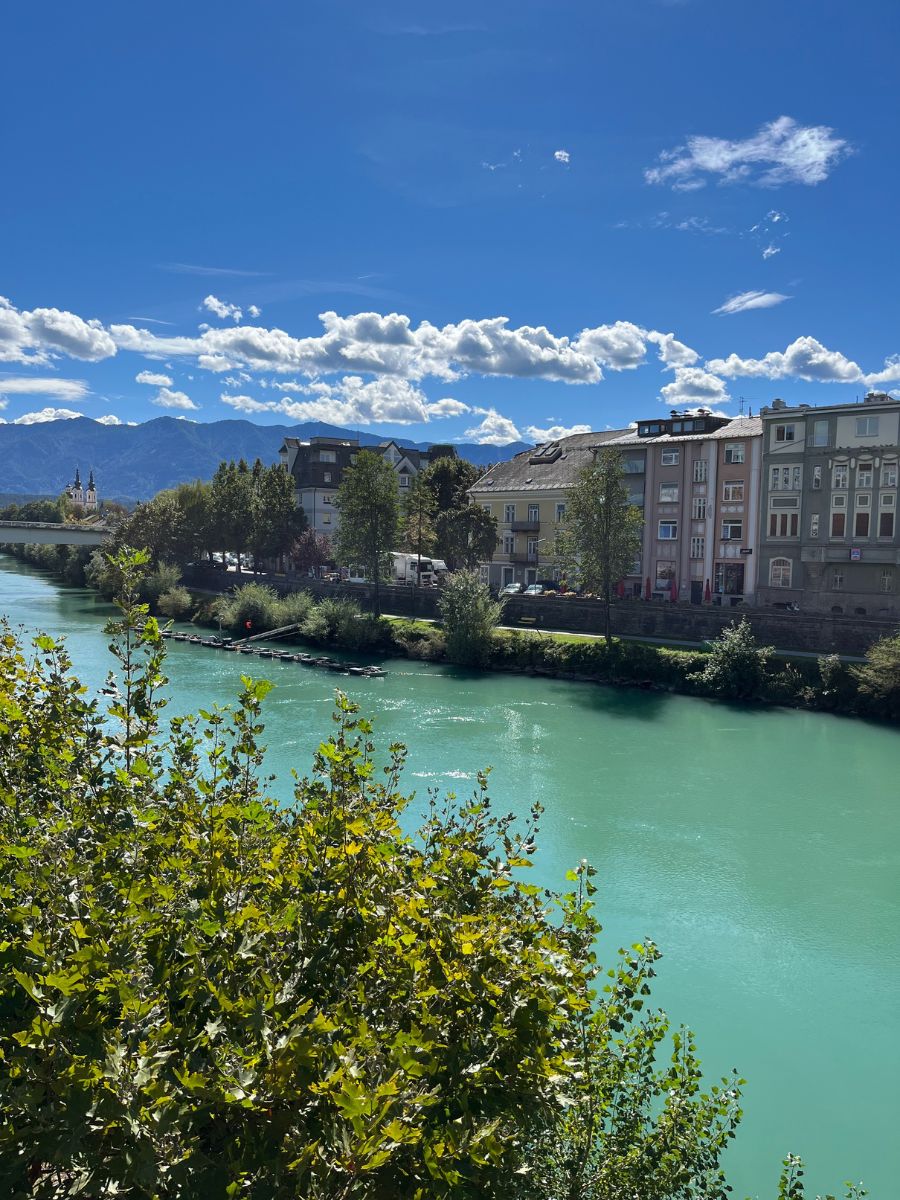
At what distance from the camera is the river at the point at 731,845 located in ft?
39.2

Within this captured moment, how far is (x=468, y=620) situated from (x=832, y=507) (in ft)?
63.5

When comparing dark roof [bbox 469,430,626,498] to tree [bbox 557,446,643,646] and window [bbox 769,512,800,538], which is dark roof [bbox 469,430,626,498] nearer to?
tree [bbox 557,446,643,646]

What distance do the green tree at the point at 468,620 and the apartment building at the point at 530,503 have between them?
11903 millimetres

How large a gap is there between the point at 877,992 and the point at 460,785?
11.8m

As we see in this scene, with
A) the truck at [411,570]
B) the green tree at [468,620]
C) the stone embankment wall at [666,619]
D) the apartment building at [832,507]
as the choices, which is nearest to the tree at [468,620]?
the green tree at [468,620]

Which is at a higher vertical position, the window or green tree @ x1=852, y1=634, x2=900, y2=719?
the window

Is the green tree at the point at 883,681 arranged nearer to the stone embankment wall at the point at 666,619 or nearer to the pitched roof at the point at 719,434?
the stone embankment wall at the point at 666,619

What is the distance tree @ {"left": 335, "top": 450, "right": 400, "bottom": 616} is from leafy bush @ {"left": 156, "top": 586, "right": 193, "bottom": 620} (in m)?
14.5

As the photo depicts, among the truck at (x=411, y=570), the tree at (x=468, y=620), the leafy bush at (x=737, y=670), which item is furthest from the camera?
the truck at (x=411, y=570)

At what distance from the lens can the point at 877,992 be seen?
1447 centimetres

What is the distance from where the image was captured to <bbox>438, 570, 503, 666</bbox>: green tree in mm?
44250

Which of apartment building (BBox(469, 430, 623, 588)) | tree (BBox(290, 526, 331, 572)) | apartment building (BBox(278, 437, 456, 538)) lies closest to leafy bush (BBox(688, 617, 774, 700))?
apartment building (BBox(469, 430, 623, 588))

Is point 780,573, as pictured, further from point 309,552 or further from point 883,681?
point 309,552

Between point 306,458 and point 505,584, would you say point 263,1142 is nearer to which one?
point 505,584
